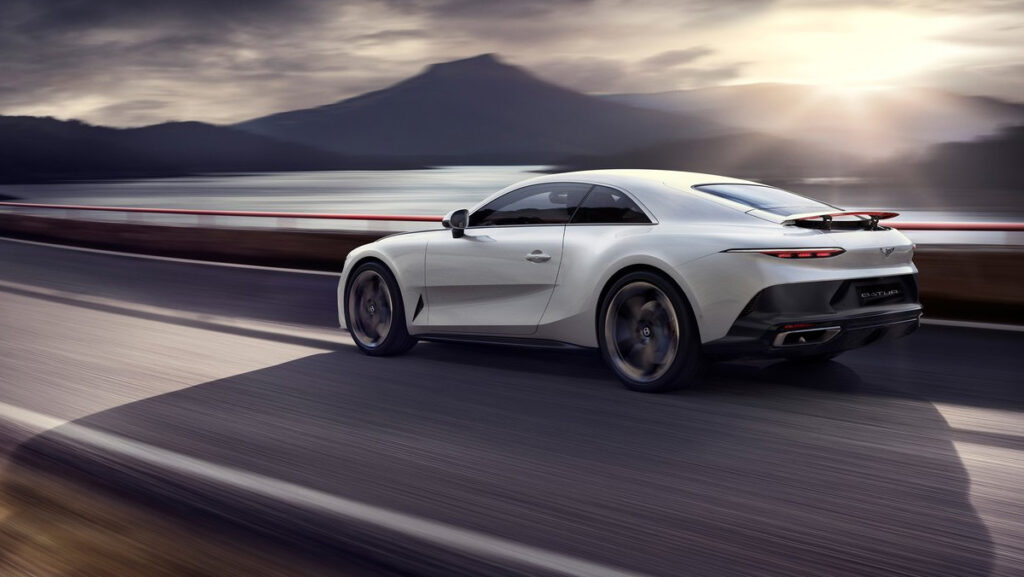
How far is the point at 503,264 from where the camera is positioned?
23.9 ft

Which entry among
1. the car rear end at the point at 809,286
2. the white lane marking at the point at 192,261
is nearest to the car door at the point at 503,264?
the car rear end at the point at 809,286

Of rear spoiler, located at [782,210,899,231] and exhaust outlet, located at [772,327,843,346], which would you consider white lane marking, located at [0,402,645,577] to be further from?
rear spoiler, located at [782,210,899,231]

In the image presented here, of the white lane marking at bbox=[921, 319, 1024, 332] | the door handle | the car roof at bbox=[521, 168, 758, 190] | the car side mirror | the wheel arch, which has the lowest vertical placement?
the white lane marking at bbox=[921, 319, 1024, 332]

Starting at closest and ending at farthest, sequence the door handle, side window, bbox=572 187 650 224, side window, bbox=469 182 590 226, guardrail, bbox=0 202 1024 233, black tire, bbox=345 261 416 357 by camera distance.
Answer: side window, bbox=572 187 650 224
the door handle
side window, bbox=469 182 590 226
black tire, bbox=345 261 416 357
guardrail, bbox=0 202 1024 233

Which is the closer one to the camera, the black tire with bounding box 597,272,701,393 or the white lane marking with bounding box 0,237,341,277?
the black tire with bounding box 597,272,701,393

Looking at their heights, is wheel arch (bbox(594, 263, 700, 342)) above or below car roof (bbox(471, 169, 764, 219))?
below

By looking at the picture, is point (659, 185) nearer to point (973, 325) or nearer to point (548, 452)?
point (548, 452)

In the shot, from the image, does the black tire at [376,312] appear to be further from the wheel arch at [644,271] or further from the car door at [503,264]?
the wheel arch at [644,271]

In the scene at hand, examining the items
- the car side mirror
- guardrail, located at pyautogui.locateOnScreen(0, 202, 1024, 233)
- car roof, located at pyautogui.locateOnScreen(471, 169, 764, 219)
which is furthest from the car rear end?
guardrail, located at pyautogui.locateOnScreen(0, 202, 1024, 233)

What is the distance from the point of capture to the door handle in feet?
22.9

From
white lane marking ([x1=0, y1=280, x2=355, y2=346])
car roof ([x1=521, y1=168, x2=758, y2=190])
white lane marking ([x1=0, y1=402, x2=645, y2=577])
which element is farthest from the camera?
white lane marking ([x1=0, y1=280, x2=355, y2=346])

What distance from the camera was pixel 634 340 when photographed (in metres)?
6.54

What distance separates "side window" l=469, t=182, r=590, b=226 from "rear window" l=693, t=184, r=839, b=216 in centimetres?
88

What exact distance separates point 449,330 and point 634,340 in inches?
67.5
